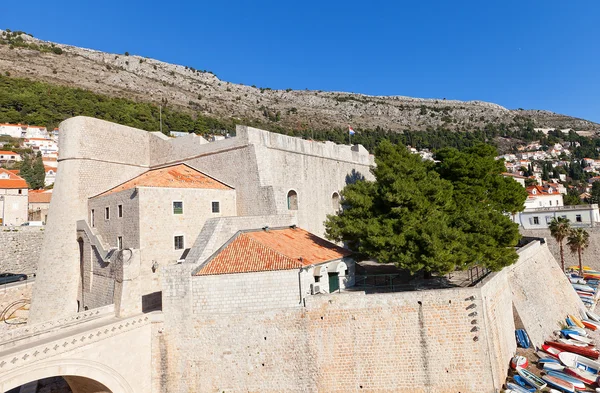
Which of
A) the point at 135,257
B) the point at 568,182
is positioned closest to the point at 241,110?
the point at 568,182

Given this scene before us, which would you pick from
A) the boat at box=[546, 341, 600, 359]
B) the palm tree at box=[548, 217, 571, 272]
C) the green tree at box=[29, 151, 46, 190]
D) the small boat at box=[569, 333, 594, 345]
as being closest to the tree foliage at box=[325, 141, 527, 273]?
the boat at box=[546, 341, 600, 359]

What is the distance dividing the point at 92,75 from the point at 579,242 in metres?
118

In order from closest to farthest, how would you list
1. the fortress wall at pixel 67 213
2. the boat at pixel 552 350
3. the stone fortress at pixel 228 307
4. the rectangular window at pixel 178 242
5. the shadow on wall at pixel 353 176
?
1. the stone fortress at pixel 228 307
2. the boat at pixel 552 350
3. the rectangular window at pixel 178 242
4. the fortress wall at pixel 67 213
5. the shadow on wall at pixel 353 176

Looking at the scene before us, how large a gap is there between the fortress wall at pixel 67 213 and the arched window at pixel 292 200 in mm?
11670

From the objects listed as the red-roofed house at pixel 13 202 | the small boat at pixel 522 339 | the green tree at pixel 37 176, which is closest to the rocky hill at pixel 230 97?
the green tree at pixel 37 176

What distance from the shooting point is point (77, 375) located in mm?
11109

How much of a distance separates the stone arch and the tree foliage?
11010mm

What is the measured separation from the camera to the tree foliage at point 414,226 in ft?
48.2

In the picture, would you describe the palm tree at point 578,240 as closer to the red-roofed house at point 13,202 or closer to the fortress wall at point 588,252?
the fortress wall at point 588,252

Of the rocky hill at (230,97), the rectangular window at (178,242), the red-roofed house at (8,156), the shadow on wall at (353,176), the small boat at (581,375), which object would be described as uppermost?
the rocky hill at (230,97)

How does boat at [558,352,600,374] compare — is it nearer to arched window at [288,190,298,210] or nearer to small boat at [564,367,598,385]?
small boat at [564,367,598,385]

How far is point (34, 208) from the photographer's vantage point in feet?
140

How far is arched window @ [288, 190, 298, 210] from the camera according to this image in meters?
22.3

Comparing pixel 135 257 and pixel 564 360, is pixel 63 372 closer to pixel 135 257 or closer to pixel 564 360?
pixel 135 257
